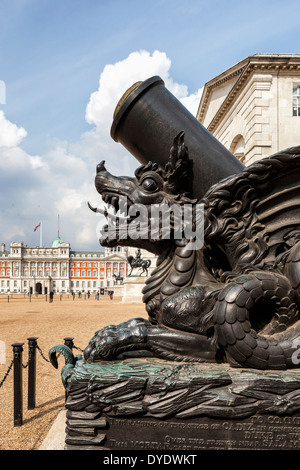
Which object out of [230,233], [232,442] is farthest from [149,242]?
[232,442]

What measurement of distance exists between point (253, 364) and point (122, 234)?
1238 millimetres

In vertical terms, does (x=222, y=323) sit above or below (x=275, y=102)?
below

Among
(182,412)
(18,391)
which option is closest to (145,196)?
(182,412)

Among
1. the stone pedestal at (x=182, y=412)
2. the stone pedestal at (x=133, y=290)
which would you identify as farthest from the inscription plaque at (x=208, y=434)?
the stone pedestal at (x=133, y=290)

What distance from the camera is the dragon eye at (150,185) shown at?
2.63 metres

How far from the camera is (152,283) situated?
2.55 metres

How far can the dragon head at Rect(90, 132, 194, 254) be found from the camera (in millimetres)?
2566

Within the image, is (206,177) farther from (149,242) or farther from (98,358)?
(98,358)

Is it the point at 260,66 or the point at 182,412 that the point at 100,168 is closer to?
the point at 182,412

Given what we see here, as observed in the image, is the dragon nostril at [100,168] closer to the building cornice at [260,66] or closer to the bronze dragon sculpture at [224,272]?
the bronze dragon sculpture at [224,272]

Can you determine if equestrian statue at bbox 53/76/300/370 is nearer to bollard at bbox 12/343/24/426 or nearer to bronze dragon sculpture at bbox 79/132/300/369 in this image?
bronze dragon sculpture at bbox 79/132/300/369

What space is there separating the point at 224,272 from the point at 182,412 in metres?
0.91

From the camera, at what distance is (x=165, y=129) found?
2.70 meters

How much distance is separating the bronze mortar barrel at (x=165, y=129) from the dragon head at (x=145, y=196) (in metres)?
0.11
